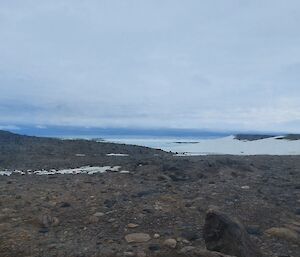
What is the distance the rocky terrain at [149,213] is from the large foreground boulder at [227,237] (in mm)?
14

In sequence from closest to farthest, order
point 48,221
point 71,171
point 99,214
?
point 48,221
point 99,214
point 71,171

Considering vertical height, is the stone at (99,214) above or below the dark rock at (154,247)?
above

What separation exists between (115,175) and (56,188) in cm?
221

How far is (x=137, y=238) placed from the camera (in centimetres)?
680

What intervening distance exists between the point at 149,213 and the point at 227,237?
2.30 meters

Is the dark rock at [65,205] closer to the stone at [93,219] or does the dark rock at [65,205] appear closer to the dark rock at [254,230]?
the stone at [93,219]

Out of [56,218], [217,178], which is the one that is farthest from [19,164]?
[56,218]

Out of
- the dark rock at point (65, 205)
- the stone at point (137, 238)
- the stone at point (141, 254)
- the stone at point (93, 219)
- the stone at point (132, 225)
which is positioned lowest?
the stone at point (141, 254)

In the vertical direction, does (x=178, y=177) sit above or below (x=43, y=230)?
above

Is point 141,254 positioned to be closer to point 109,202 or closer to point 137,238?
point 137,238

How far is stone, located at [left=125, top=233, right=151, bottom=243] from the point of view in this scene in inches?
264

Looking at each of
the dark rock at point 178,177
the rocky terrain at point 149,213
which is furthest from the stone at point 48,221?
the dark rock at point 178,177

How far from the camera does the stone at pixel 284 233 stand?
7.13 m

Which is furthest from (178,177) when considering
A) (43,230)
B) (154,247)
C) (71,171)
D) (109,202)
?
(154,247)
